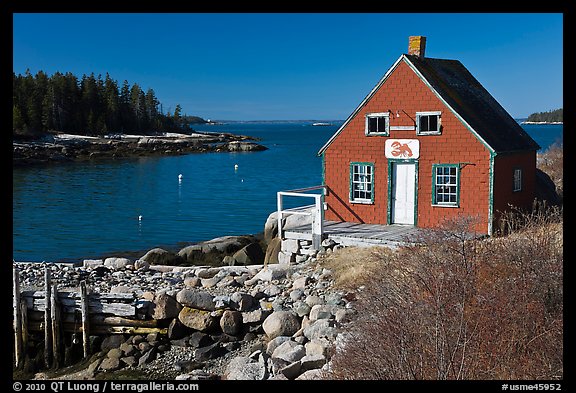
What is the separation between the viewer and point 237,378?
41.7 feet

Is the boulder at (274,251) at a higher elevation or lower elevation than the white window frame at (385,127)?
lower

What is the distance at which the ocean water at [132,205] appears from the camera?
3447cm

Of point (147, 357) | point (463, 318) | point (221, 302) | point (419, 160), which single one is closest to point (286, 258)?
point (221, 302)

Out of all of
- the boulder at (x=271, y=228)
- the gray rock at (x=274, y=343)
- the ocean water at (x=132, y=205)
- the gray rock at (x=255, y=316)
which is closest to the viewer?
the gray rock at (x=274, y=343)

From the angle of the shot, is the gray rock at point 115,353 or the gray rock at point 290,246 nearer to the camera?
the gray rock at point 115,353

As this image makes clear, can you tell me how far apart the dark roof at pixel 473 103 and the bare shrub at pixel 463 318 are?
836cm

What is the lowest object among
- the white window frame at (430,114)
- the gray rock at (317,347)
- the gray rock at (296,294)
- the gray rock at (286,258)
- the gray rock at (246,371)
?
the gray rock at (246,371)

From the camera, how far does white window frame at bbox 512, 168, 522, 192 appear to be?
21.0 metres

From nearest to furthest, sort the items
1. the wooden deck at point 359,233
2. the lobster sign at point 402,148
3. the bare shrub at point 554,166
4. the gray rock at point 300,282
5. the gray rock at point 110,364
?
the gray rock at point 110,364, the gray rock at point 300,282, the wooden deck at point 359,233, the lobster sign at point 402,148, the bare shrub at point 554,166

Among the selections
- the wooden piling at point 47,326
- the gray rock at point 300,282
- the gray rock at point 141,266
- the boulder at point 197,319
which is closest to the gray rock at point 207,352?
the boulder at point 197,319

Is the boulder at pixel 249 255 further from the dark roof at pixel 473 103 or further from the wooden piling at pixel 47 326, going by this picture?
the dark roof at pixel 473 103

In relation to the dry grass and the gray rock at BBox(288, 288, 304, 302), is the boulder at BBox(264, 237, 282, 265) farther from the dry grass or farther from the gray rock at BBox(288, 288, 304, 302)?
the gray rock at BBox(288, 288, 304, 302)

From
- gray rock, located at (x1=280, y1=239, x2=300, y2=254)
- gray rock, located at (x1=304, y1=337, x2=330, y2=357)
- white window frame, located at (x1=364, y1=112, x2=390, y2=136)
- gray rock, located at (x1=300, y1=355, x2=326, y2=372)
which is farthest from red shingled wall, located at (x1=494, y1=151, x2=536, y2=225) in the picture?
gray rock, located at (x1=300, y1=355, x2=326, y2=372)
